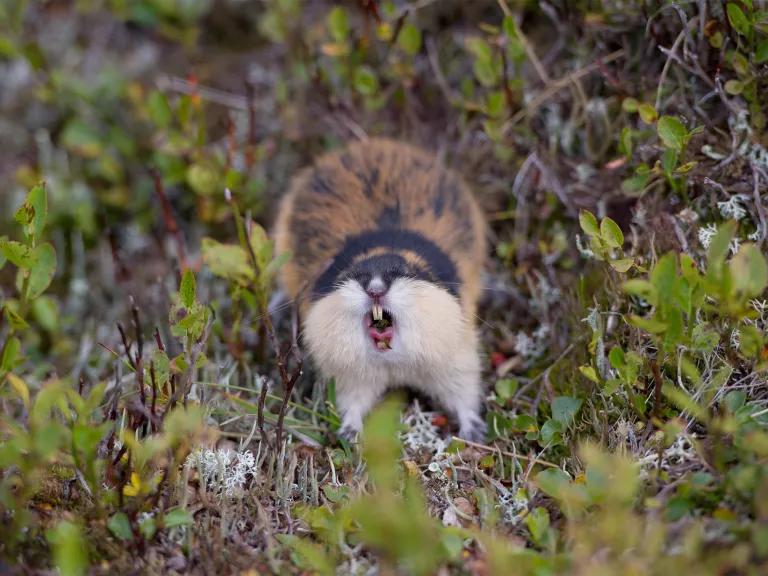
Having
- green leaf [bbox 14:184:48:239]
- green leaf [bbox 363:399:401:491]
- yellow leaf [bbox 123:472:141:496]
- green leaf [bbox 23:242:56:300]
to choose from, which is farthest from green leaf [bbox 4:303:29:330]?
green leaf [bbox 363:399:401:491]

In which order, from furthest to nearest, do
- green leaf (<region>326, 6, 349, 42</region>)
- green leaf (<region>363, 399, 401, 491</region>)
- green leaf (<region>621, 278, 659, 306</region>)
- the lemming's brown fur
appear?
green leaf (<region>326, 6, 349, 42</region>) → the lemming's brown fur → green leaf (<region>621, 278, 659, 306</region>) → green leaf (<region>363, 399, 401, 491</region>)

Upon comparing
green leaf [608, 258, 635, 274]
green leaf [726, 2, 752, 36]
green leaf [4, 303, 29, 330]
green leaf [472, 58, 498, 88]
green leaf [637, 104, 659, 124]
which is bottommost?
green leaf [4, 303, 29, 330]

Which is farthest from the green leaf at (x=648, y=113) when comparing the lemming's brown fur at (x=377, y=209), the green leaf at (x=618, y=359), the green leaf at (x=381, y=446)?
the green leaf at (x=381, y=446)

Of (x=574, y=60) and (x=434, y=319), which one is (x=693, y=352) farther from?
(x=574, y=60)

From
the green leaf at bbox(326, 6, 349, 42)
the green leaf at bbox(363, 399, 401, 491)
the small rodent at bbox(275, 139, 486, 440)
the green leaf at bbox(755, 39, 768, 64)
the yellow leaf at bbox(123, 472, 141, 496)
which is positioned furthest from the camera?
the green leaf at bbox(326, 6, 349, 42)

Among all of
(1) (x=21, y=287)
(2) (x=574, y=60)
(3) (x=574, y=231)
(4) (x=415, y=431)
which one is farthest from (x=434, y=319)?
(2) (x=574, y=60)

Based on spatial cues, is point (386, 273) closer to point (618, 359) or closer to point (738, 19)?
point (618, 359)

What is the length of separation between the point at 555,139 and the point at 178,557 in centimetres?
345

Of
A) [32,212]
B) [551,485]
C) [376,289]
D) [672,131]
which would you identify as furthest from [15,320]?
[672,131]

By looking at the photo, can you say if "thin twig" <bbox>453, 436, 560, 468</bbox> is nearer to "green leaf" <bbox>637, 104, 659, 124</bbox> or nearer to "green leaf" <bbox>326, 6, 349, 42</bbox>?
"green leaf" <bbox>637, 104, 659, 124</bbox>

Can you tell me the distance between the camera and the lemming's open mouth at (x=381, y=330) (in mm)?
3906

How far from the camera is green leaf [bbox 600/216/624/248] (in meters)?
3.63

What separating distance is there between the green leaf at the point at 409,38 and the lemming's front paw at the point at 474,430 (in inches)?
98.4

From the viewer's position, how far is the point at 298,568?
3.30 meters
